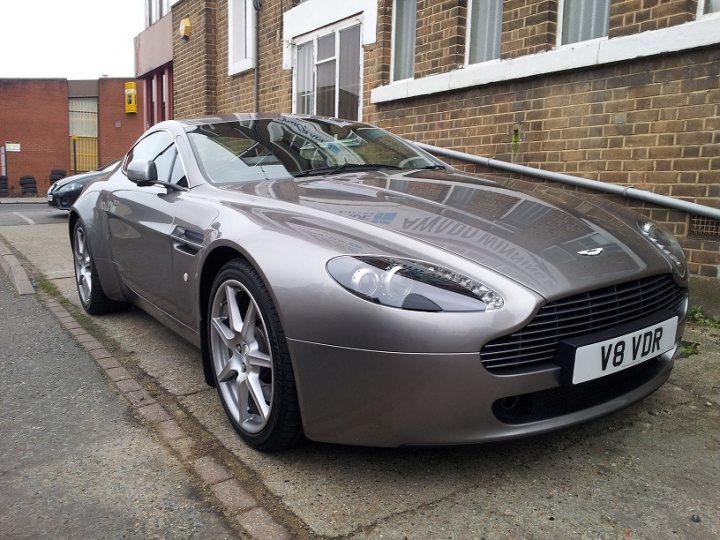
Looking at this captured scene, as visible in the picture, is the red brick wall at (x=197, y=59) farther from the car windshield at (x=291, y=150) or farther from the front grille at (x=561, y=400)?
the front grille at (x=561, y=400)

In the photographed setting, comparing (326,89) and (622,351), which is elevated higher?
(326,89)

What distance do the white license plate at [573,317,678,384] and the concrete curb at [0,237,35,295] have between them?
503 cm

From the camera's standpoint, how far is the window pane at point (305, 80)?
9500 millimetres

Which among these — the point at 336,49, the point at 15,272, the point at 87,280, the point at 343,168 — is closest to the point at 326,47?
the point at 336,49

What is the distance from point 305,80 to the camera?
9633 millimetres

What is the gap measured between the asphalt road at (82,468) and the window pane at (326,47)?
258 inches

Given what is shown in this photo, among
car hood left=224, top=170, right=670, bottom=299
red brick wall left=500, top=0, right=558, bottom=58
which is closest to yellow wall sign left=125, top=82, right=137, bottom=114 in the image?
red brick wall left=500, top=0, right=558, bottom=58

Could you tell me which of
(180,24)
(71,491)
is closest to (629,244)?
(71,491)

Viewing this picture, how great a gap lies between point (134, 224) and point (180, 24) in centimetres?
1069

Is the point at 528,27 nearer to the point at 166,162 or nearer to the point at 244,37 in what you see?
the point at 166,162

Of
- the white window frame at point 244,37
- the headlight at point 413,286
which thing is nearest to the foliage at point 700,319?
the headlight at point 413,286

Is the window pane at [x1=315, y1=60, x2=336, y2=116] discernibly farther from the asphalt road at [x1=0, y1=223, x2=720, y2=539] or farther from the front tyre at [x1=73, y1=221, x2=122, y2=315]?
the asphalt road at [x1=0, y1=223, x2=720, y2=539]

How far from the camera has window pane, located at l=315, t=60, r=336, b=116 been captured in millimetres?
8969

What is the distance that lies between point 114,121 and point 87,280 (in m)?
31.6
